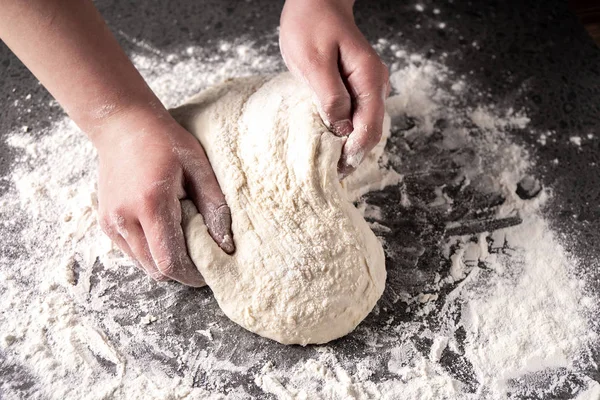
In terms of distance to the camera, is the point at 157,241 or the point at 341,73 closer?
the point at 157,241

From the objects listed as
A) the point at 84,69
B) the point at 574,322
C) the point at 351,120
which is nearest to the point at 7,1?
the point at 84,69

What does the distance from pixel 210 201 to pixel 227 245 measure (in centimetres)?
9

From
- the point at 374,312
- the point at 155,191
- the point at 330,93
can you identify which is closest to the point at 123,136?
the point at 155,191

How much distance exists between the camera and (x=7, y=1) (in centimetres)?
108

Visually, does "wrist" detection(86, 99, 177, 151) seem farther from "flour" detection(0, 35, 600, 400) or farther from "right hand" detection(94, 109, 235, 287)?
"flour" detection(0, 35, 600, 400)

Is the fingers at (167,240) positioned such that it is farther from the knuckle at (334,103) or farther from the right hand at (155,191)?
the knuckle at (334,103)

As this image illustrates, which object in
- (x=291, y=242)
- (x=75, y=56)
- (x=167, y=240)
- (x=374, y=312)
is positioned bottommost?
(x=374, y=312)

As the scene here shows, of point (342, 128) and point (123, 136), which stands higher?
point (123, 136)

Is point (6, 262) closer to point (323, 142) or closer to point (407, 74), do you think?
point (323, 142)

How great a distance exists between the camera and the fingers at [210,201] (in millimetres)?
1064

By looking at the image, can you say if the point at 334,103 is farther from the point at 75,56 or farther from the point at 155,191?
the point at 75,56

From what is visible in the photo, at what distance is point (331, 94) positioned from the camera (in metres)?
1.06

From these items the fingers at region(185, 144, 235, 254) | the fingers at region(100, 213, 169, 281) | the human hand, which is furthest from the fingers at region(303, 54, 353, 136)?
the fingers at region(100, 213, 169, 281)

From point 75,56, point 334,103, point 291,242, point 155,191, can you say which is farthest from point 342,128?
point 75,56
